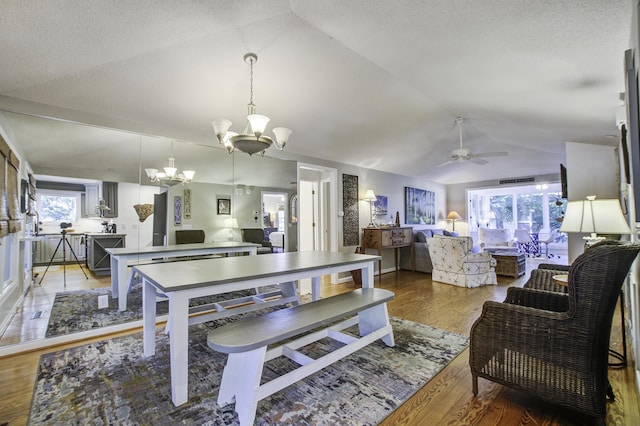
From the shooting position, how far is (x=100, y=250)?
3232 mm

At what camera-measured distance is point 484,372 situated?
184 cm

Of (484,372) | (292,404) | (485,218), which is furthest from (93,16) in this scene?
(485,218)

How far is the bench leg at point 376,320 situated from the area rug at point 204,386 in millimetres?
89

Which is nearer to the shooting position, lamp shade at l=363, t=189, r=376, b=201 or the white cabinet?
the white cabinet

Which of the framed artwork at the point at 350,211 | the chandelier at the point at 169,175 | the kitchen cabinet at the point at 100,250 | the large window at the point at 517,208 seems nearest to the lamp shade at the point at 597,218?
the framed artwork at the point at 350,211

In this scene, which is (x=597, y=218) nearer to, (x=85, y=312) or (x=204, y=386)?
(x=204, y=386)

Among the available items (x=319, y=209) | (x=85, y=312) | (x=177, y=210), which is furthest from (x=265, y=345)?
(x=319, y=209)

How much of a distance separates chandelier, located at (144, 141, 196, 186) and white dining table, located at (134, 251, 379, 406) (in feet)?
4.69

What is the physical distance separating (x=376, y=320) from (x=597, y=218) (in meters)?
1.95

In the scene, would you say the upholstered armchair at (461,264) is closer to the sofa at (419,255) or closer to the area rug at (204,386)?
the sofa at (419,255)

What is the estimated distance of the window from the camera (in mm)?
2947

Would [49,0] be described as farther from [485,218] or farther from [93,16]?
[485,218]

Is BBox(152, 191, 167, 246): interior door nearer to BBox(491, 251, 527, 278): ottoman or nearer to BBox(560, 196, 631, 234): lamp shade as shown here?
BBox(560, 196, 631, 234): lamp shade

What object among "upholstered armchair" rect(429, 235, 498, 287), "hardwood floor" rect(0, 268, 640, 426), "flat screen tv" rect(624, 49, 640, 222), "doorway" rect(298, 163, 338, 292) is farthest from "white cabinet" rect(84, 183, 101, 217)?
"upholstered armchair" rect(429, 235, 498, 287)
